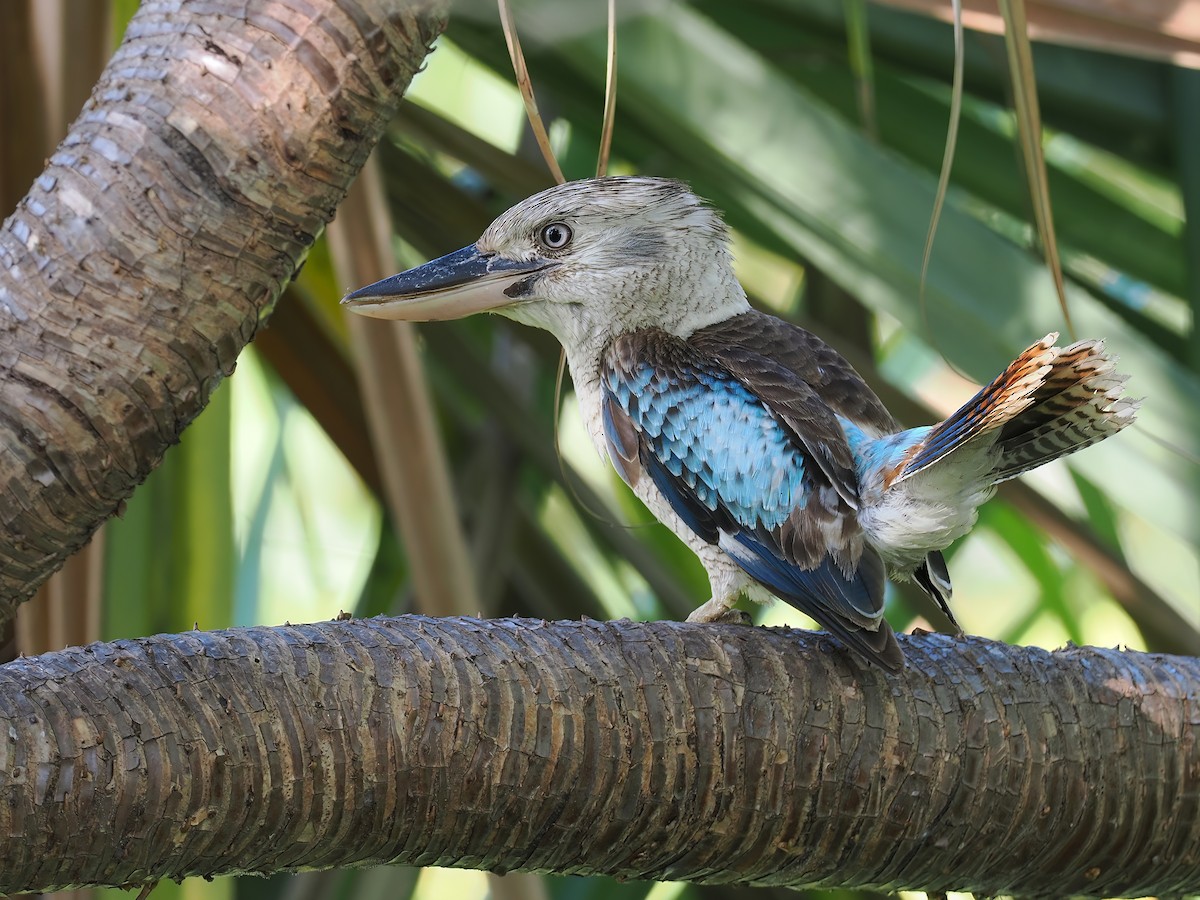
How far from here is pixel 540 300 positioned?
5.78 feet

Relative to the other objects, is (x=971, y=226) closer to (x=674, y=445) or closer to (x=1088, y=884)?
(x=674, y=445)

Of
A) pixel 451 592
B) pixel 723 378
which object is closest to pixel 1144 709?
pixel 723 378

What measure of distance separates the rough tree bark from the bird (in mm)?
287

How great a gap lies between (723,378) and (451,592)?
0.45 m

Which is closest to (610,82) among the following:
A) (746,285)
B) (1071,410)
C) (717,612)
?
(1071,410)

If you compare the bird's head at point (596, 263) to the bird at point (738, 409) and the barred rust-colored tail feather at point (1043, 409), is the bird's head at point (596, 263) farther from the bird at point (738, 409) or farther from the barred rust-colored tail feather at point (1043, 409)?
the barred rust-colored tail feather at point (1043, 409)

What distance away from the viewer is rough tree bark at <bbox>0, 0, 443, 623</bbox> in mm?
1265

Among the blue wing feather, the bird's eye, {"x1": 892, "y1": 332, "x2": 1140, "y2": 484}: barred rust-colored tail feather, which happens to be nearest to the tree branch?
the blue wing feather

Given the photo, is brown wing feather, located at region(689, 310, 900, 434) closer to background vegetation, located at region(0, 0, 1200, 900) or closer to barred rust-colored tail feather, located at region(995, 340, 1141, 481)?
background vegetation, located at region(0, 0, 1200, 900)

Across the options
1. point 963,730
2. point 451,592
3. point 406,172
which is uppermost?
point 406,172

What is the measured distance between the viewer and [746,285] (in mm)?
2428

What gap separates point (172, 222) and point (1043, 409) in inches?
35.4

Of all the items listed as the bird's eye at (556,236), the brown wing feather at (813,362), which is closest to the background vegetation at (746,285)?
the brown wing feather at (813,362)

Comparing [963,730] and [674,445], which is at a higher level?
[674,445]
